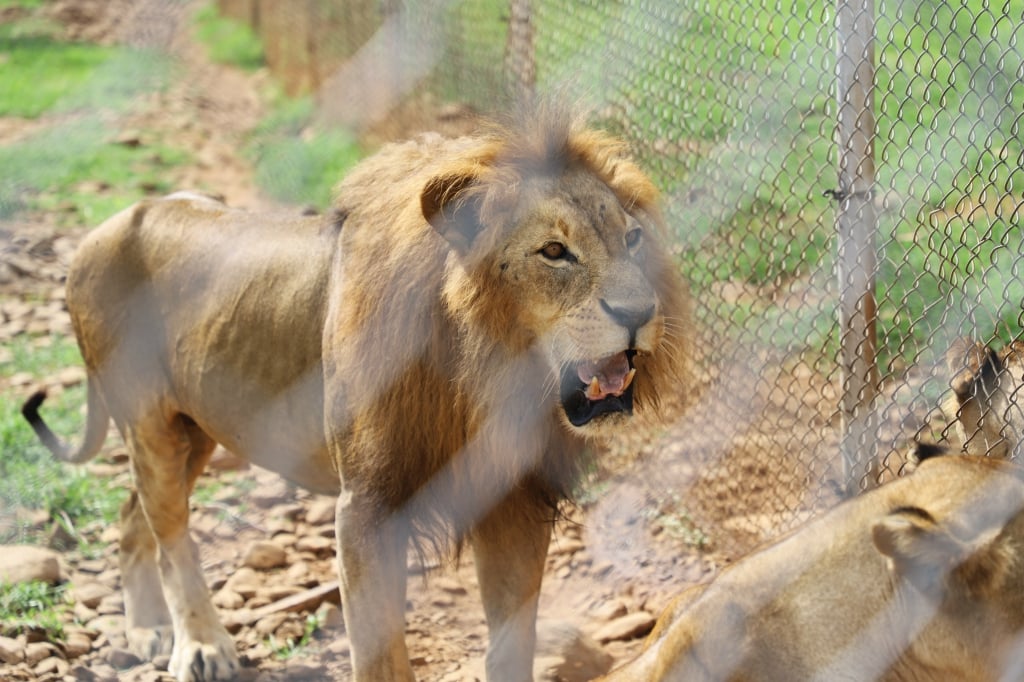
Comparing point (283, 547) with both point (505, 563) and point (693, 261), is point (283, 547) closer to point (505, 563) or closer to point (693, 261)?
point (505, 563)

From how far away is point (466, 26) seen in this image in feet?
23.4

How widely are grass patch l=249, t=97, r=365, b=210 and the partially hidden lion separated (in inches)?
186

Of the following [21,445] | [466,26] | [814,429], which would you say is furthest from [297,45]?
[814,429]

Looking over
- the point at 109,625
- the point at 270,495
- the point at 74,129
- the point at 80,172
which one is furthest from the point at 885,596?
the point at 74,129

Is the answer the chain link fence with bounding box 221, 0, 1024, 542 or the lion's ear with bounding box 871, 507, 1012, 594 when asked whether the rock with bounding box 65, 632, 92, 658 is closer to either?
the chain link fence with bounding box 221, 0, 1024, 542

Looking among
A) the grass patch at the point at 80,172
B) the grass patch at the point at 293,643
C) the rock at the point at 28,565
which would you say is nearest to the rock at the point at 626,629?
the grass patch at the point at 293,643

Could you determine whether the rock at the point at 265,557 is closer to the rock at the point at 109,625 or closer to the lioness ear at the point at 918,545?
the rock at the point at 109,625

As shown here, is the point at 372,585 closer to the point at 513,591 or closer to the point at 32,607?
the point at 513,591

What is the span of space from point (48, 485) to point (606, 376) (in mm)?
2972

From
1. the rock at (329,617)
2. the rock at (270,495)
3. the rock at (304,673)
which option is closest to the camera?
the rock at (304,673)

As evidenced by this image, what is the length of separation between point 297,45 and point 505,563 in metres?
8.51

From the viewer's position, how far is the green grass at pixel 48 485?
16.3 feet

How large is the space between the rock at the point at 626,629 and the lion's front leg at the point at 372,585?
0.93 meters

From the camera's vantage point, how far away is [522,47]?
19.4 ft
